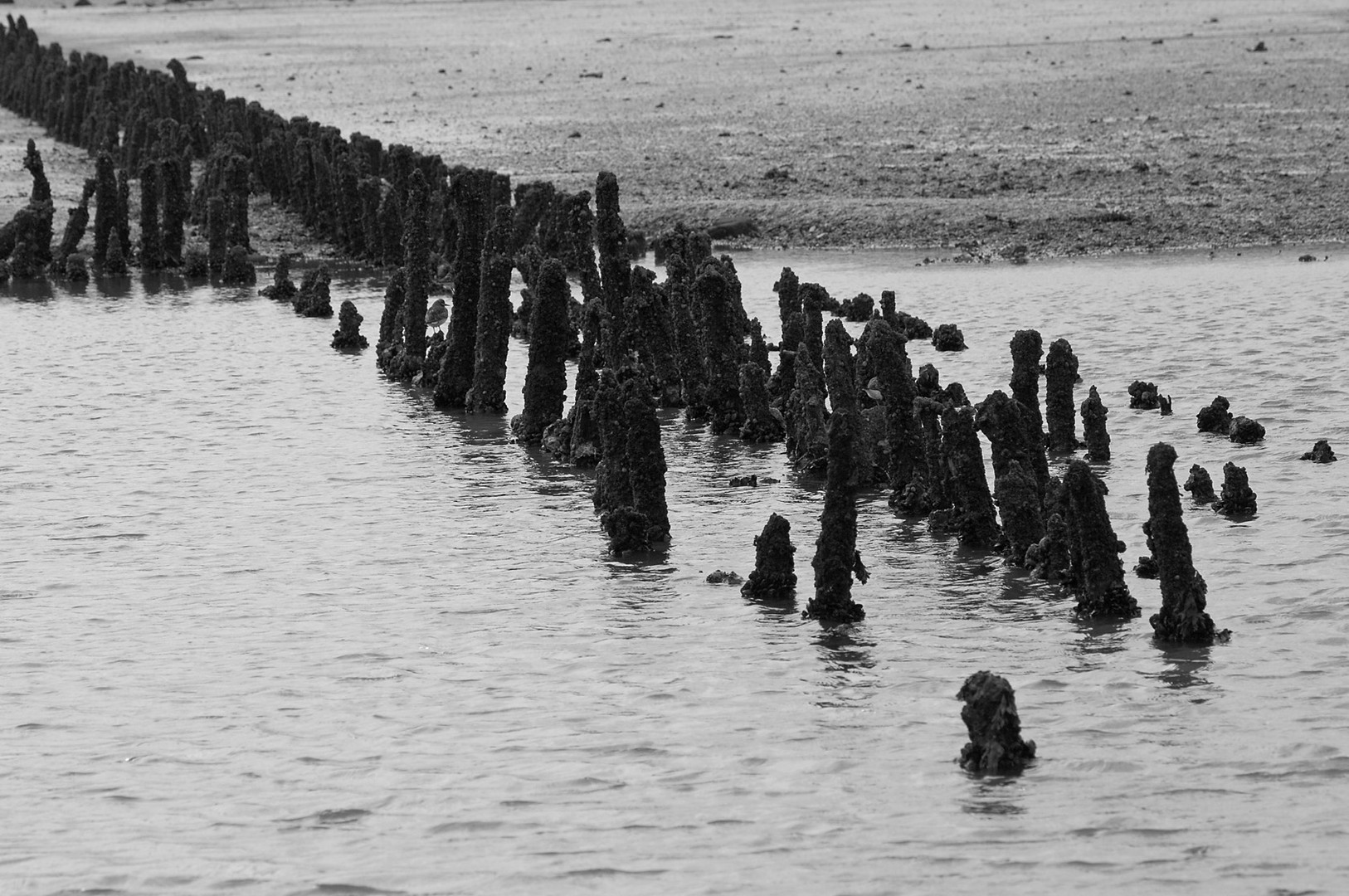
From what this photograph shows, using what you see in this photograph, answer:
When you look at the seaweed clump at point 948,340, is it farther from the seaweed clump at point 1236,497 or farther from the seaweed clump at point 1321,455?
the seaweed clump at point 1236,497

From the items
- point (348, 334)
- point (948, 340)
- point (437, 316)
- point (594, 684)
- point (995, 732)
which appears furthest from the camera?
point (437, 316)

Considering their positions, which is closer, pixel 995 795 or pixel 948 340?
pixel 995 795

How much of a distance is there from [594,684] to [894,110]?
28068mm

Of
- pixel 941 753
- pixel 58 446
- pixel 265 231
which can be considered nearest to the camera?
pixel 941 753

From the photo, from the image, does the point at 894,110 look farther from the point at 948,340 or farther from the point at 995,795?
the point at 995,795

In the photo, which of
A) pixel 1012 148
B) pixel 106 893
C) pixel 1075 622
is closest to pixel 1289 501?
pixel 1075 622

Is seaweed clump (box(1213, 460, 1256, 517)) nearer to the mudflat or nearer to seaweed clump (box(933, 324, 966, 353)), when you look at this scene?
seaweed clump (box(933, 324, 966, 353))

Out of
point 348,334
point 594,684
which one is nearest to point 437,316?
point 348,334

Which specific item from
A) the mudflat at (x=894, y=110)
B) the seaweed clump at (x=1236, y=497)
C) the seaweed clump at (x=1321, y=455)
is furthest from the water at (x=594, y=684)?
the mudflat at (x=894, y=110)

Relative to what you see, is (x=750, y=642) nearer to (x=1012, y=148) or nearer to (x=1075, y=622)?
(x=1075, y=622)

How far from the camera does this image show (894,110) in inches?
1448

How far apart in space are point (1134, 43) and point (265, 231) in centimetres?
2527

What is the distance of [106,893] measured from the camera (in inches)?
314

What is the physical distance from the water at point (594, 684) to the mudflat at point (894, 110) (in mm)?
10559
